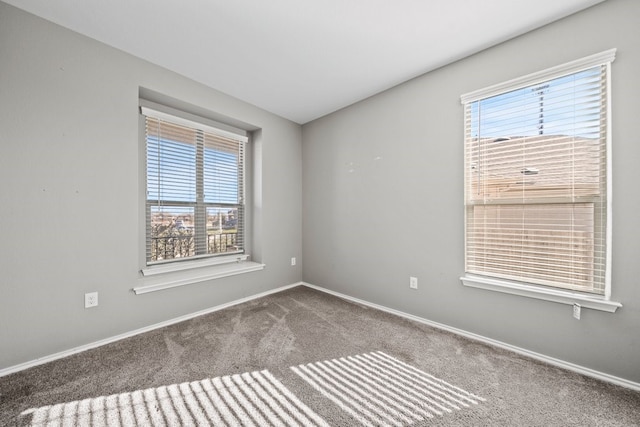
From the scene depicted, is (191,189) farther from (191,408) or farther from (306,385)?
(306,385)

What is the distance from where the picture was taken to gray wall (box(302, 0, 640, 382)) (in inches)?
61.8

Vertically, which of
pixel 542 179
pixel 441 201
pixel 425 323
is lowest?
pixel 425 323

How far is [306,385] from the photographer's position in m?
1.57

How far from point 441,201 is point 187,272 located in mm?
2806

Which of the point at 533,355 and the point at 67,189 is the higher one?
the point at 67,189

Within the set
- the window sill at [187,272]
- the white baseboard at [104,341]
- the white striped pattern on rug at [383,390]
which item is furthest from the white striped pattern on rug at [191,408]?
the window sill at [187,272]

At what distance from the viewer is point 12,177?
1.69 meters

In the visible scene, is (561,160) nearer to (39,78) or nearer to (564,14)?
(564,14)

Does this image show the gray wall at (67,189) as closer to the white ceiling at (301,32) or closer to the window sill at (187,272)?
the window sill at (187,272)

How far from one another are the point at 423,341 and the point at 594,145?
75.7 inches

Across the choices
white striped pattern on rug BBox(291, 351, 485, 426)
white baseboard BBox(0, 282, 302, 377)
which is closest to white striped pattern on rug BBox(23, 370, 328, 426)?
white striped pattern on rug BBox(291, 351, 485, 426)

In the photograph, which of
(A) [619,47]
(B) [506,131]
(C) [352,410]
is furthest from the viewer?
(B) [506,131]

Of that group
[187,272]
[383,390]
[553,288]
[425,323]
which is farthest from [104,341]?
[553,288]

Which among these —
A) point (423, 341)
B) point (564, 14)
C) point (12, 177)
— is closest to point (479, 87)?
point (564, 14)
